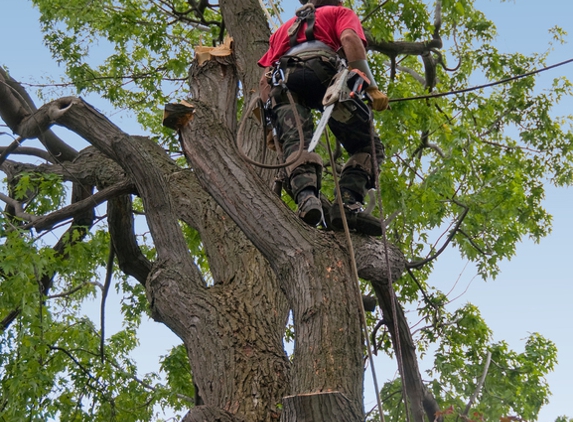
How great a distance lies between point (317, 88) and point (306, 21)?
1.37 ft

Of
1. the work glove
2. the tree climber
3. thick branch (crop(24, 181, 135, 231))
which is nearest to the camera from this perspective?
the tree climber

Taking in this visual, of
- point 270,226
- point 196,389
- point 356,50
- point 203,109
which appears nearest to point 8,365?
point 196,389

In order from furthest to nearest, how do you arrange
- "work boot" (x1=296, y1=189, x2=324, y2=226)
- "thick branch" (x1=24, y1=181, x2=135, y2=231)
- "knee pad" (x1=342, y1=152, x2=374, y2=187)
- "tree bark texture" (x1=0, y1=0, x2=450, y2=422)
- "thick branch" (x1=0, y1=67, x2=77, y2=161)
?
1. "thick branch" (x1=0, y1=67, x2=77, y2=161)
2. "thick branch" (x1=24, y1=181, x2=135, y2=231)
3. "knee pad" (x1=342, y1=152, x2=374, y2=187)
4. "work boot" (x1=296, y1=189, x2=324, y2=226)
5. "tree bark texture" (x1=0, y1=0, x2=450, y2=422)

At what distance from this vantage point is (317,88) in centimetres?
410

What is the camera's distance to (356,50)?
3936 mm

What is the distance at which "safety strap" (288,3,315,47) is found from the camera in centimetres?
411

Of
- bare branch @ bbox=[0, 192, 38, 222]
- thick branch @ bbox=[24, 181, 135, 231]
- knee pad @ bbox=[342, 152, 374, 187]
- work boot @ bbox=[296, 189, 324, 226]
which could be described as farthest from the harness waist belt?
bare branch @ bbox=[0, 192, 38, 222]

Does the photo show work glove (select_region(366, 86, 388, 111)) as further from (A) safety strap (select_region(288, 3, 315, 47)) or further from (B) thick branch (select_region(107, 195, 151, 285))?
(B) thick branch (select_region(107, 195, 151, 285))

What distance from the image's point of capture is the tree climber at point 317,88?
3916 millimetres

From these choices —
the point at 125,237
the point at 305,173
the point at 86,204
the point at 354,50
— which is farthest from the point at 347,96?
the point at 125,237

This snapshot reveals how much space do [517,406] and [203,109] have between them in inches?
236

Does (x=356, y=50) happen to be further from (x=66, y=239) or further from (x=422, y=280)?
(x=422, y=280)

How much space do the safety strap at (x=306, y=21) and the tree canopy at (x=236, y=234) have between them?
26.1 inches

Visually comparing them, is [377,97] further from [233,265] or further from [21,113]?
[21,113]
